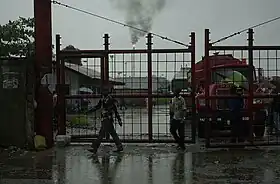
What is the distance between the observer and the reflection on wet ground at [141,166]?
31.5 feet

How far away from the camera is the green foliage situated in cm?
2208

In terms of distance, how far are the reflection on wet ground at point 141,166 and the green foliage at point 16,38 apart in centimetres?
990

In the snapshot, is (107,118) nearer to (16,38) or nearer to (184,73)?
(184,73)

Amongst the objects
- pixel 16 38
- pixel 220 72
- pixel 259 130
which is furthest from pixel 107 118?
pixel 16 38

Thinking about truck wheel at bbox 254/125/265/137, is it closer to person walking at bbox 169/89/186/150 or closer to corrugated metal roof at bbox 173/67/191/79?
corrugated metal roof at bbox 173/67/191/79

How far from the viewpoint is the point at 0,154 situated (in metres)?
12.7

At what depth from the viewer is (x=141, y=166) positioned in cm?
1098

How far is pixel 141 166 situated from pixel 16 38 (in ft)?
44.8

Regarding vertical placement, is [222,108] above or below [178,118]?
above

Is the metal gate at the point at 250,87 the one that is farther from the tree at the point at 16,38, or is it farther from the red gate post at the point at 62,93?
the tree at the point at 16,38

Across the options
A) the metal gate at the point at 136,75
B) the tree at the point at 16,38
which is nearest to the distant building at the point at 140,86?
the metal gate at the point at 136,75

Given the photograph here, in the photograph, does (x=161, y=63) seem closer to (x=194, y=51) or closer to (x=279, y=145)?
(x=194, y=51)

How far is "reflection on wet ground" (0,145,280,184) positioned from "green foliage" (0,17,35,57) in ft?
32.5

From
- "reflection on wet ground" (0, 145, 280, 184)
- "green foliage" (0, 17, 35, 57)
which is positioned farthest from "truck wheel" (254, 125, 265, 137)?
"green foliage" (0, 17, 35, 57)
